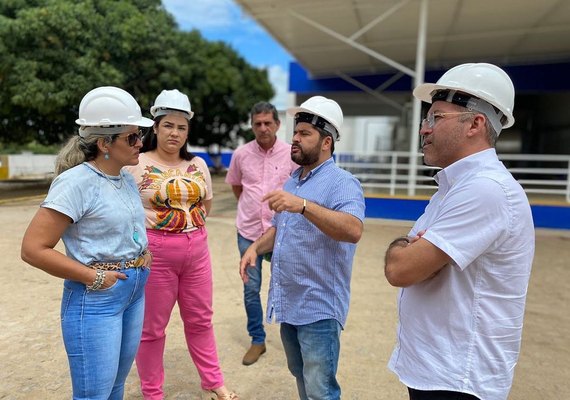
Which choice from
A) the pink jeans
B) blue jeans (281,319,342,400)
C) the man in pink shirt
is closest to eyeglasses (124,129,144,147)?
the pink jeans

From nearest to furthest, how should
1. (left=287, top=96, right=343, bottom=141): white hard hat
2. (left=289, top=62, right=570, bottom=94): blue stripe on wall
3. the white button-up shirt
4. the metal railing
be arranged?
the white button-up shirt < (left=287, top=96, right=343, bottom=141): white hard hat < the metal railing < (left=289, top=62, right=570, bottom=94): blue stripe on wall

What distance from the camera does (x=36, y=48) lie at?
37.6 feet

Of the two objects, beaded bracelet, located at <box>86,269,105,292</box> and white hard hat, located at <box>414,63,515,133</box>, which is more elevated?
white hard hat, located at <box>414,63,515,133</box>

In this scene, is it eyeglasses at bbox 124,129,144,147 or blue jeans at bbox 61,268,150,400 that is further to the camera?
eyeglasses at bbox 124,129,144,147

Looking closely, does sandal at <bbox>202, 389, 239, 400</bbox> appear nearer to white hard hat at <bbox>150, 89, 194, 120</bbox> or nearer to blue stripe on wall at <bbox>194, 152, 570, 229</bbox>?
white hard hat at <bbox>150, 89, 194, 120</bbox>

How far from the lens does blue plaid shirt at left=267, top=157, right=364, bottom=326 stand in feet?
6.30

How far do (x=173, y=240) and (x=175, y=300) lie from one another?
0.42 m

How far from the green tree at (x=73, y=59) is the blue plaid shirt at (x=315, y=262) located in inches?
448

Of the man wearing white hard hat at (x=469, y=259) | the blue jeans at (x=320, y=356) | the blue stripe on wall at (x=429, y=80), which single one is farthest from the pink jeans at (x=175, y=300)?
the blue stripe on wall at (x=429, y=80)

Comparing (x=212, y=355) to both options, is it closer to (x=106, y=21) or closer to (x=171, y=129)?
(x=171, y=129)

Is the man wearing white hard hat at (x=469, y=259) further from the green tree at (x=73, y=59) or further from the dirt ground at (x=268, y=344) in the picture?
the green tree at (x=73, y=59)

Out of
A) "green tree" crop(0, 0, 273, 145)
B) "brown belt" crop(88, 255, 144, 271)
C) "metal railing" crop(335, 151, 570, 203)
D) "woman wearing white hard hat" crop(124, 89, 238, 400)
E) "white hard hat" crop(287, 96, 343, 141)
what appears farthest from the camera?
"green tree" crop(0, 0, 273, 145)

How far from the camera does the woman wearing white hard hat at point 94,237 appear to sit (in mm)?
1594

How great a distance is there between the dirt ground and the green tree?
7.25 metres
